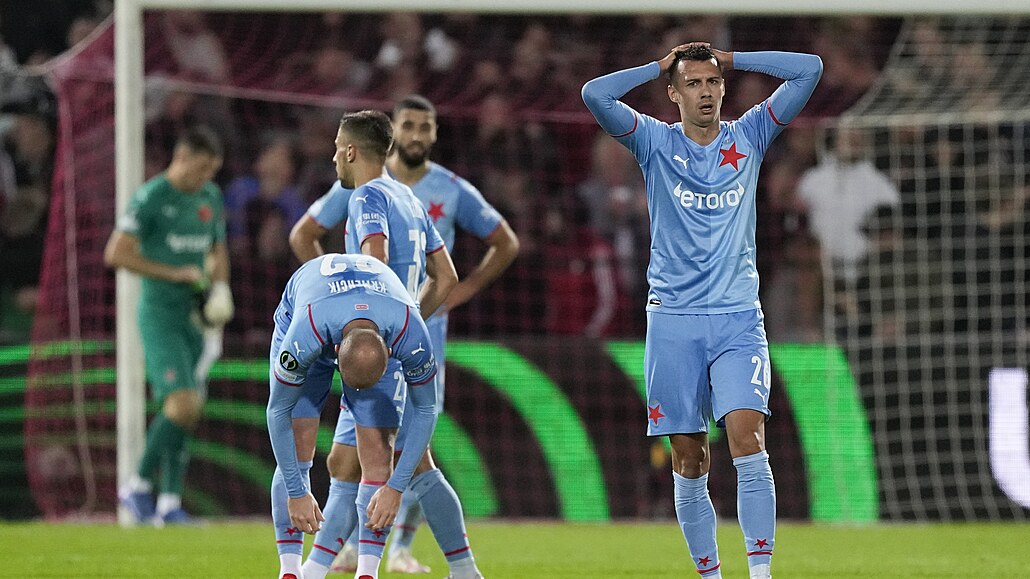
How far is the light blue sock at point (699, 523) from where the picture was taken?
591cm

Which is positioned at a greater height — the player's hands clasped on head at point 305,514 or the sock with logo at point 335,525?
the player's hands clasped on head at point 305,514

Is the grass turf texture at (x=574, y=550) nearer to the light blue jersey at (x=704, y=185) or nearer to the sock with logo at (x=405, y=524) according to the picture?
the sock with logo at (x=405, y=524)

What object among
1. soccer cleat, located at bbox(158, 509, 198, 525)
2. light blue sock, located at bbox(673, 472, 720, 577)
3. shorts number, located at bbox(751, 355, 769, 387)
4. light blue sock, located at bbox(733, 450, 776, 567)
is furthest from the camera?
soccer cleat, located at bbox(158, 509, 198, 525)

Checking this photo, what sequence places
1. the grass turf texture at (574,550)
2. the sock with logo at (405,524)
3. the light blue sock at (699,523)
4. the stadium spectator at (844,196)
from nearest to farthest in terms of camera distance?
1. the light blue sock at (699,523)
2. the grass turf texture at (574,550)
3. the sock with logo at (405,524)
4. the stadium spectator at (844,196)

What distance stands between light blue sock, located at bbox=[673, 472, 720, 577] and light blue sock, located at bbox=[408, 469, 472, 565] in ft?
3.18

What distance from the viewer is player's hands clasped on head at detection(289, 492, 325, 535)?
532 centimetres

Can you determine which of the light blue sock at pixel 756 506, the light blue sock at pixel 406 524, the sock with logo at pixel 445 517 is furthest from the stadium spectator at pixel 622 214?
the light blue sock at pixel 756 506

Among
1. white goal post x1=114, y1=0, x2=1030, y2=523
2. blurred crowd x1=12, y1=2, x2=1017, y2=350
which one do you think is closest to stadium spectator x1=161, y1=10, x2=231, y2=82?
blurred crowd x1=12, y1=2, x2=1017, y2=350

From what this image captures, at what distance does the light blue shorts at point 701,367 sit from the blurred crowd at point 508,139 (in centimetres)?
559

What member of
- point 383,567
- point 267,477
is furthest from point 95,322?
point 383,567

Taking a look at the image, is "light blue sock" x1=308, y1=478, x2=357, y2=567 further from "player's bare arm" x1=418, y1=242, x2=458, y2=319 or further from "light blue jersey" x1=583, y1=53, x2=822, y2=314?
"light blue jersey" x1=583, y1=53, x2=822, y2=314

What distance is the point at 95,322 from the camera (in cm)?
1192

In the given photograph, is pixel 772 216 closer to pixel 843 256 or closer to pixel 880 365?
pixel 843 256

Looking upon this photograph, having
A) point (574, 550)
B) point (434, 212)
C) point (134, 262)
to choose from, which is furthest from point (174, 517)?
point (434, 212)
